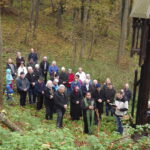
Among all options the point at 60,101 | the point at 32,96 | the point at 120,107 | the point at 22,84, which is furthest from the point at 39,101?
the point at 120,107

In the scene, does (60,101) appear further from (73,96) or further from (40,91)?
(40,91)

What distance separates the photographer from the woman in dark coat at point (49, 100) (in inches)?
438

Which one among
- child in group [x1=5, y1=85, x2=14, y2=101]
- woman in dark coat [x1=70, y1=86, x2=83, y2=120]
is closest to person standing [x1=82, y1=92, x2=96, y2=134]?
woman in dark coat [x1=70, y1=86, x2=83, y2=120]

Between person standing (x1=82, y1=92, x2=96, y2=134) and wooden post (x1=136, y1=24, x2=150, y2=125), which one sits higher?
wooden post (x1=136, y1=24, x2=150, y2=125)

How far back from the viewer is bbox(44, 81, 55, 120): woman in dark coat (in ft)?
36.5

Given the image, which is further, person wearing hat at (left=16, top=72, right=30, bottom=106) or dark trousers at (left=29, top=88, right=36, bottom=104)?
dark trousers at (left=29, top=88, right=36, bottom=104)

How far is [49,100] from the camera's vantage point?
11.3 metres

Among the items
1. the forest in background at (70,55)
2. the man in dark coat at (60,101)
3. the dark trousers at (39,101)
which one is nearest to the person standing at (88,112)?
the forest in background at (70,55)

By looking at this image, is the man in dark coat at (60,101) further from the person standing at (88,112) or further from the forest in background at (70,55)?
the person standing at (88,112)

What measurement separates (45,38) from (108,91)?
16.0 m

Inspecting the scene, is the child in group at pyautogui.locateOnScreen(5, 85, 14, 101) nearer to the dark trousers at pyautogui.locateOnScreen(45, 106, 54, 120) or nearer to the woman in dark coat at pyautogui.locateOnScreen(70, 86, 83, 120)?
the dark trousers at pyautogui.locateOnScreen(45, 106, 54, 120)

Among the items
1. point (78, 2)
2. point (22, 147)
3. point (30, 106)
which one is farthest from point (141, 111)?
point (78, 2)

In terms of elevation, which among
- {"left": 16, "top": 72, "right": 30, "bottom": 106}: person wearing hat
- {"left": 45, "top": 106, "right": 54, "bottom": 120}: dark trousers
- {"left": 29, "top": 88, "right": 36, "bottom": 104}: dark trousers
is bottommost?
{"left": 45, "top": 106, "right": 54, "bottom": 120}: dark trousers

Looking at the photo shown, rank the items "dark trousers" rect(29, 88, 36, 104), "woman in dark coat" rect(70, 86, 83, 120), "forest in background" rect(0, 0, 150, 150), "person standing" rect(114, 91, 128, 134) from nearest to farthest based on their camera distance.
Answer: "forest in background" rect(0, 0, 150, 150), "person standing" rect(114, 91, 128, 134), "woman in dark coat" rect(70, 86, 83, 120), "dark trousers" rect(29, 88, 36, 104)
